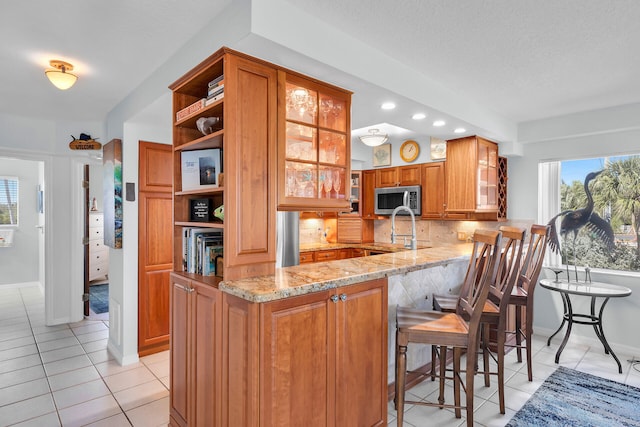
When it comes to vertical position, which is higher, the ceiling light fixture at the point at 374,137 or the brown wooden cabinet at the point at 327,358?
the ceiling light fixture at the point at 374,137

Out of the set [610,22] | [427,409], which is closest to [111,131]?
[427,409]

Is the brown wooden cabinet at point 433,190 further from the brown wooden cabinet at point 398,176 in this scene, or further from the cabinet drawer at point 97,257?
the cabinet drawer at point 97,257

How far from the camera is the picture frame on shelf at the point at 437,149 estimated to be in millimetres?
4954

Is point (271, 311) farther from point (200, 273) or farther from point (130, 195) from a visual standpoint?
point (130, 195)

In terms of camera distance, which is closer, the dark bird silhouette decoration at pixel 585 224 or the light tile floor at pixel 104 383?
the light tile floor at pixel 104 383

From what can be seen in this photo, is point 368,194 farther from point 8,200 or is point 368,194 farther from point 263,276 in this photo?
point 8,200

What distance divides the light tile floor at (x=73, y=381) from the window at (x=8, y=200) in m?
2.73

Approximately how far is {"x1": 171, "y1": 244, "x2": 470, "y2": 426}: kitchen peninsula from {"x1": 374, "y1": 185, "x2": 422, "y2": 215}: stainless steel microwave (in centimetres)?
298

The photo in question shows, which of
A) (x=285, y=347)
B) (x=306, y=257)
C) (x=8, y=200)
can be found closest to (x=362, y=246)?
(x=306, y=257)

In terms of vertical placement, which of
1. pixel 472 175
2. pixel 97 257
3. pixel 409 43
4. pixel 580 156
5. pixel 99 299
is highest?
pixel 409 43

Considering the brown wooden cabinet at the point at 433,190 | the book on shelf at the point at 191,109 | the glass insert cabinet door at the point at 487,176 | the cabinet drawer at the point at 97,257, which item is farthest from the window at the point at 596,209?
the cabinet drawer at the point at 97,257

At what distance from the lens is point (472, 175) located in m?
3.96

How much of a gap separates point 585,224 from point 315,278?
3.89 meters

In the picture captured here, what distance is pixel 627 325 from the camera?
367 cm
